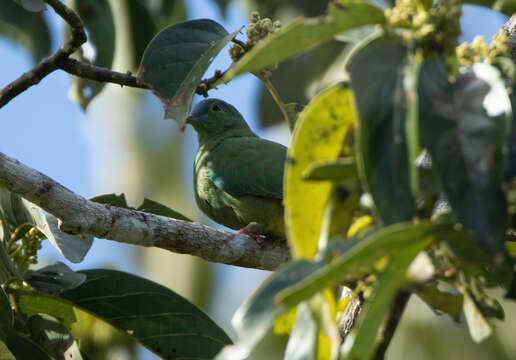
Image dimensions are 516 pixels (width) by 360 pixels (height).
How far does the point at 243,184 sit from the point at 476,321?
7.84 feet

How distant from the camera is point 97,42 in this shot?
366 cm

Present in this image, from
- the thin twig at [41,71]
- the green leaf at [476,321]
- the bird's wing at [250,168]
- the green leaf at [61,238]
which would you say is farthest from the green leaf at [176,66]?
Answer: the bird's wing at [250,168]

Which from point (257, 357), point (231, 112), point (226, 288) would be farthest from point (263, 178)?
point (226, 288)

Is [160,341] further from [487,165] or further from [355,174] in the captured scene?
[487,165]

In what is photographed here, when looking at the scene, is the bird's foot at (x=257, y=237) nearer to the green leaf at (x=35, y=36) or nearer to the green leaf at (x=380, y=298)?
the green leaf at (x=35, y=36)

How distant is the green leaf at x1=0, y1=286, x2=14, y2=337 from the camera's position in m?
2.52

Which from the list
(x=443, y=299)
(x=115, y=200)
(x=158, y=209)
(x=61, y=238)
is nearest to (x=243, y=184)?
(x=158, y=209)

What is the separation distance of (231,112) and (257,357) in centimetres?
325

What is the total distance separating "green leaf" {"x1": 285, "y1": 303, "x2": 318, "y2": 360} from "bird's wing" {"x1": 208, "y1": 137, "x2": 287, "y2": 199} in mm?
2385

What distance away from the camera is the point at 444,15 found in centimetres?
139

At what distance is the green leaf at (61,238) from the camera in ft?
8.91

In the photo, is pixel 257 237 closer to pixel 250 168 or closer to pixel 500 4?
pixel 250 168

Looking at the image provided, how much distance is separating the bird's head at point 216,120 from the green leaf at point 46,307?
190cm

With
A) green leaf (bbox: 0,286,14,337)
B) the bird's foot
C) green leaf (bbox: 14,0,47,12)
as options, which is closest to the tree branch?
the bird's foot
